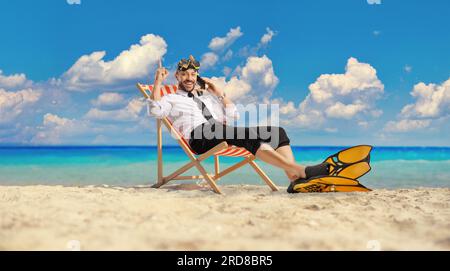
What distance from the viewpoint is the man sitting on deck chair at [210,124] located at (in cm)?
387

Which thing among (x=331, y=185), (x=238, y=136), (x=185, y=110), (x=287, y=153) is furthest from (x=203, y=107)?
(x=331, y=185)

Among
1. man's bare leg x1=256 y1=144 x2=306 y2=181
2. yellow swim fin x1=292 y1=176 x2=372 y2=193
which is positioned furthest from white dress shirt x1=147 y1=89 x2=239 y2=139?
yellow swim fin x1=292 y1=176 x2=372 y2=193

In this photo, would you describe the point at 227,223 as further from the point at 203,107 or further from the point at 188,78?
the point at 188,78

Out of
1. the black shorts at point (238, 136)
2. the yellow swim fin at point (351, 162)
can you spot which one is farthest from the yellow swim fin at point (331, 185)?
the black shorts at point (238, 136)

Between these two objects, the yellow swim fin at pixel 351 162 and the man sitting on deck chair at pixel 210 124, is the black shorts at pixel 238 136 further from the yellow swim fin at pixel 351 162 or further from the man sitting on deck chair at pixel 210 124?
the yellow swim fin at pixel 351 162

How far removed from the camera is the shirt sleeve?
416cm

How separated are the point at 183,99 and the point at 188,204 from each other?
1.36m

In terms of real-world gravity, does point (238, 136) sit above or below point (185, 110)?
below

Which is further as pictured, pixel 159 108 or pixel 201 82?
pixel 201 82

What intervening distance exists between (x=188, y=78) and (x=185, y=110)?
34 cm

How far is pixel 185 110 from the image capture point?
4.24 metres
